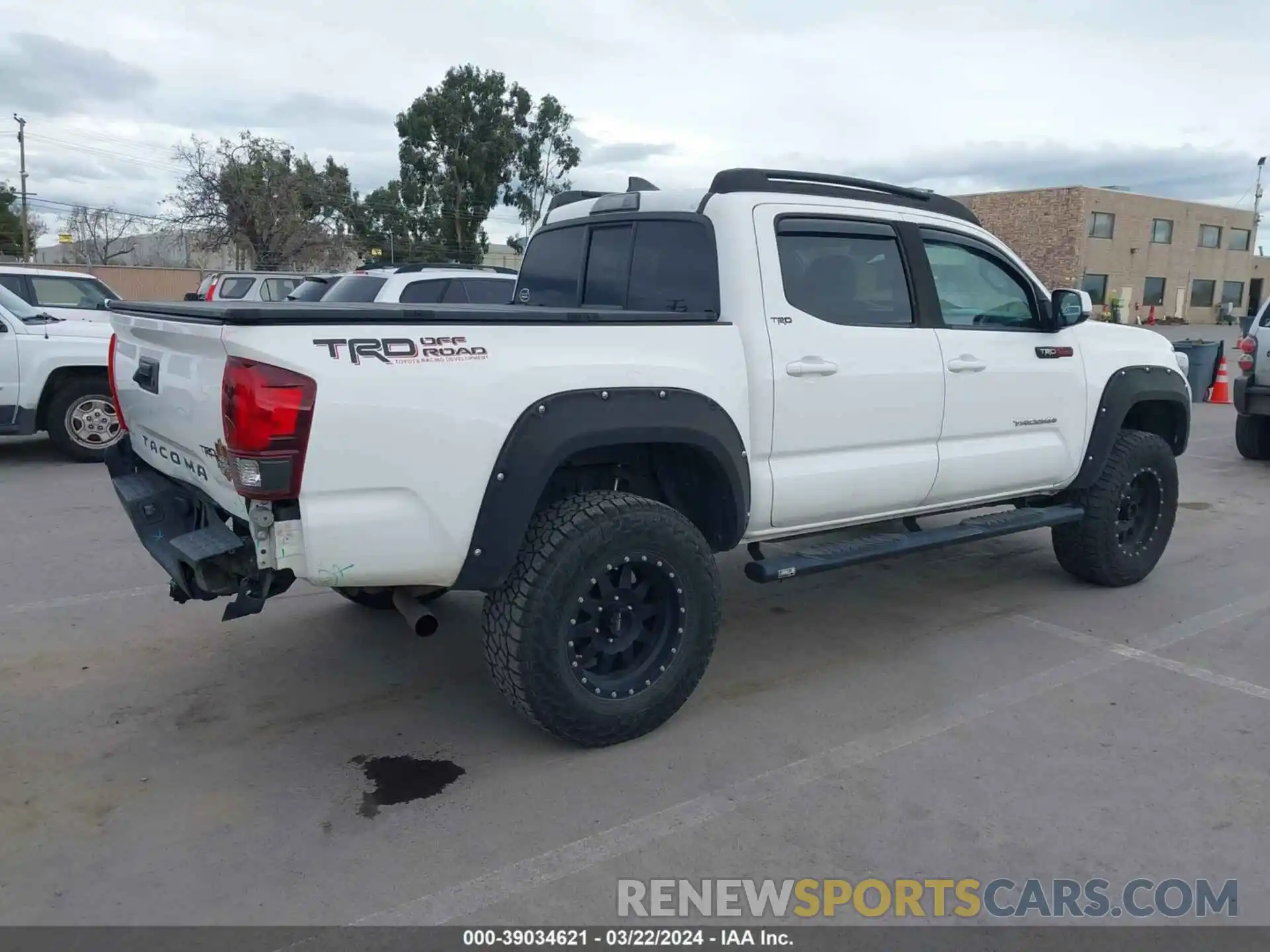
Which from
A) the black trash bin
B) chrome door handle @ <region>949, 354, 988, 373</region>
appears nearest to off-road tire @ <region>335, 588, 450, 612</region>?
chrome door handle @ <region>949, 354, 988, 373</region>

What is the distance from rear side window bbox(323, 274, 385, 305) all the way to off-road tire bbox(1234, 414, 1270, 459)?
29.4ft

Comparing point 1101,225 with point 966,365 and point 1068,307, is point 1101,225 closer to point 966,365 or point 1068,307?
point 1068,307

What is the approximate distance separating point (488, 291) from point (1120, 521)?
21.9 feet

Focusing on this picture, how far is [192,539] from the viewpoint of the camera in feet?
11.6

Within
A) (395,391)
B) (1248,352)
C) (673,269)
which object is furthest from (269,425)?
(1248,352)

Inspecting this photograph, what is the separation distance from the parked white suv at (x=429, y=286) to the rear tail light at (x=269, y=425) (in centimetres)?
658

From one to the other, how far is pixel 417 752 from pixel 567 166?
4387 centimetres

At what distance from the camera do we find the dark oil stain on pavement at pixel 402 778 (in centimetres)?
343

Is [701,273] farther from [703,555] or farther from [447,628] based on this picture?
[447,628]

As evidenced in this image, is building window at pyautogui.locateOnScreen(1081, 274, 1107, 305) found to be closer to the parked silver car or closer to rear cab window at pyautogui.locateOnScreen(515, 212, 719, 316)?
the parked silver car

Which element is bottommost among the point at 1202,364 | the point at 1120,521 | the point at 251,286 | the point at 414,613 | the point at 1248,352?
the point at 414,613

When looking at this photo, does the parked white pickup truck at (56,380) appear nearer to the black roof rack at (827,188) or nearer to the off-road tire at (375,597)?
the off-road tire at (375,597)

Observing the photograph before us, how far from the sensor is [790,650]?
488 cm

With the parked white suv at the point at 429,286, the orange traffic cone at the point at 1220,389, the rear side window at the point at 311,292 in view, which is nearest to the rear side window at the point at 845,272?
the parked white suv at the point at 429,286
